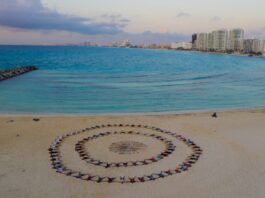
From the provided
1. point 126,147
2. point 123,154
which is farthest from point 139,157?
point 126,147

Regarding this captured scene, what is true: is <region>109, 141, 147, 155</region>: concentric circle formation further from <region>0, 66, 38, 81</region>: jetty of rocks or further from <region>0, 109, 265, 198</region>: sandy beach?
<region>0, 66, 38, 81</region>: jetty of rocks

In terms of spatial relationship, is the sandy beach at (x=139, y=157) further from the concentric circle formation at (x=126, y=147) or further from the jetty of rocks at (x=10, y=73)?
the jetty of rocks at (x=10, y=73)

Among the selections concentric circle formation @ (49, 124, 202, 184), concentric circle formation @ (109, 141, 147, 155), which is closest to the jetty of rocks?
concentric circle formation @ (49, 124, 202, 184)

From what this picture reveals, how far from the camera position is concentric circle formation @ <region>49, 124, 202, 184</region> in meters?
14.5

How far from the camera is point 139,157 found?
1653 cm

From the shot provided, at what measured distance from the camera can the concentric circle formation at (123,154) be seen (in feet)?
47.6

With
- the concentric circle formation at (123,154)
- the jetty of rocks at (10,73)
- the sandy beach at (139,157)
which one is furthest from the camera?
the jetty of rocks at (10,73)

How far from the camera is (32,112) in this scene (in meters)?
28.0

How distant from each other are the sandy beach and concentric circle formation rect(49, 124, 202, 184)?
0.19 ft

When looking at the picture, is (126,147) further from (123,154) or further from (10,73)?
(10,73)

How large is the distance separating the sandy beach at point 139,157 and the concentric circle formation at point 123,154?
6 centimetres

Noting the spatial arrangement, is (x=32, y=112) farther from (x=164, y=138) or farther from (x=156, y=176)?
(x=156, y=176)

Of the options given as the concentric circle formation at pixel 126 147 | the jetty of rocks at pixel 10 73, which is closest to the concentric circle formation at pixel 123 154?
the concentric circle formation at pixel 126 147

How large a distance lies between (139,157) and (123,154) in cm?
91
